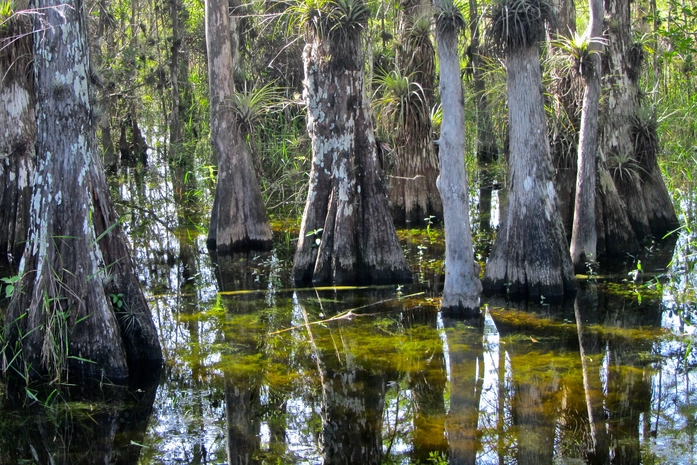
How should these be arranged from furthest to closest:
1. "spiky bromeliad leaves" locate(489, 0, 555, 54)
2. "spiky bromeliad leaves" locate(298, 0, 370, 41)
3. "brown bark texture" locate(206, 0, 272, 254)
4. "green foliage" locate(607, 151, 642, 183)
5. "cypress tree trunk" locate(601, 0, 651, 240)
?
1. "brown bark texture" locate(206, 0, 272, 254)
2. "green foliage" locate(607, 151, 642, 183)
3. "cypress tree trunk" locate(601, 0, 651, 240)
4. "spiky bromeliad leaves" locate(298, 0, 370, 41)
5. "spiky bromeliad leaves" locate(489, 0, 555, 54)

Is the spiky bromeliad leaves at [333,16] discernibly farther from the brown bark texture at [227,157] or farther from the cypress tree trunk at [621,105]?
the cypress tree trunk at [621,105]

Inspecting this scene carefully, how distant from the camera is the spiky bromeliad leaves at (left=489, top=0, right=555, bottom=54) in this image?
9266 mm

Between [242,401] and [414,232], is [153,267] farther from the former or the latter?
[242,401]

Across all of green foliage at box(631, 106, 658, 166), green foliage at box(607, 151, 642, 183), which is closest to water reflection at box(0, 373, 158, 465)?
green foliage at box(607, 151, 642, 183)

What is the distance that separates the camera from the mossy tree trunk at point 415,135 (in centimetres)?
1415

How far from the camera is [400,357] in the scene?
26.9 feet

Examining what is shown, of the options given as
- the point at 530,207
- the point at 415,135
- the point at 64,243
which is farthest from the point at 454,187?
the point at 415,135

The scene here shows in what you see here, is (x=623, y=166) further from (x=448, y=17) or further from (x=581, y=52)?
(x=448, y=17)

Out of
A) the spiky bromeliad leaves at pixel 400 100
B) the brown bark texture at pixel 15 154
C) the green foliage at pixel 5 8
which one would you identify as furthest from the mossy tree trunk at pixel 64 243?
the spiky bromeliad leaves at pixel 400 100

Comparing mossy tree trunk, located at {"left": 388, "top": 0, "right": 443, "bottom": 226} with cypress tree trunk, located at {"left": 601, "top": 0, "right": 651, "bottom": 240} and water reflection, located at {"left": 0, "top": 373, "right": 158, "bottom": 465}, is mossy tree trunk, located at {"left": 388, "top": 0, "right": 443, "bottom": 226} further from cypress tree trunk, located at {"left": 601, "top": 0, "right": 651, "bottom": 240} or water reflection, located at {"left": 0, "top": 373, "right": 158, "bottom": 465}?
water reflection, located at {"left": 0, "top": 373, "right": 158, "bottom": 465}

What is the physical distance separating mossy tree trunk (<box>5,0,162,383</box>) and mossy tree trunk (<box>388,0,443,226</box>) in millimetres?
7081

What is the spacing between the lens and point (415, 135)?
1444cm

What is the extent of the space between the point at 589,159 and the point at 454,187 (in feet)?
8.82

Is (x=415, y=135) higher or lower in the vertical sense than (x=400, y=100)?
lower
